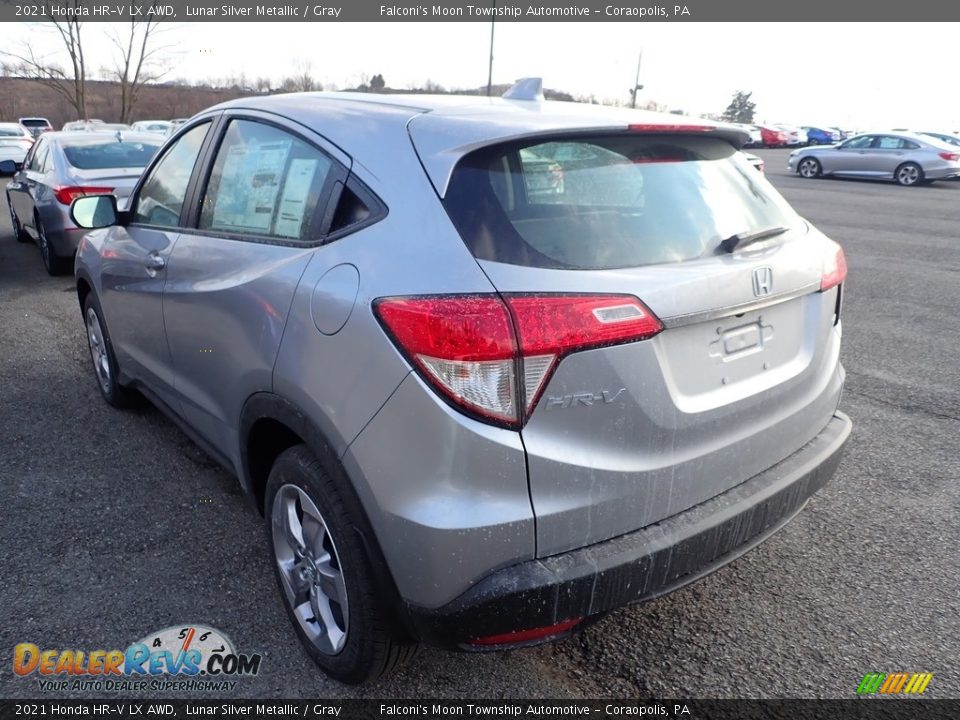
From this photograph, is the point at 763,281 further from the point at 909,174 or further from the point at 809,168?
the point at 809,168

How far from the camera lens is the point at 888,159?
22.7 metres

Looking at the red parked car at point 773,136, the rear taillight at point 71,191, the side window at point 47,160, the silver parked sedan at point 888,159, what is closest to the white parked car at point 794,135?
the red parked car at point 773,136

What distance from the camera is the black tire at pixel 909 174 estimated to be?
22.1 metres

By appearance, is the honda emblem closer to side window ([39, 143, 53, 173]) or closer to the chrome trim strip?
the chrome trim strip

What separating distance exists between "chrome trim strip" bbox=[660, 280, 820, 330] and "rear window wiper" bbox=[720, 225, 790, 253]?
0.18 meters

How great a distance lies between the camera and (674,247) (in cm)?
217

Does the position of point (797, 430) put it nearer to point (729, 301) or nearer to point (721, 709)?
point (729, 301)

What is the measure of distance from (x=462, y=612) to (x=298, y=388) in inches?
31.6

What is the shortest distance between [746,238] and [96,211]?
10.7ft

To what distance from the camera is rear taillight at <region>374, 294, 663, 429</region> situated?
1816 millimetres

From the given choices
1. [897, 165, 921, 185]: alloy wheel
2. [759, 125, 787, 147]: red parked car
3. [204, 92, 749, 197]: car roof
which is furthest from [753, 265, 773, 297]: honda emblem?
[759, 125, 787, 147]: red parked car

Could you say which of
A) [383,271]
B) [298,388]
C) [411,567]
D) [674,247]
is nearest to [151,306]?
[298,388]

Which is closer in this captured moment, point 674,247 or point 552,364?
point 552,364

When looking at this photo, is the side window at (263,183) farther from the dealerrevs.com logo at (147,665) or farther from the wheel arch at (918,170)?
the wheel arch at (918,170)
